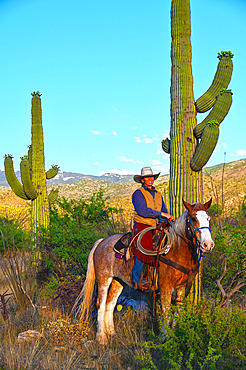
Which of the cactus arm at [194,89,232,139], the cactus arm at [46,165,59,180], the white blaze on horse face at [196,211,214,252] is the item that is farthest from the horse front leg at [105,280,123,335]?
the cactus arm at [46,165,59,180]

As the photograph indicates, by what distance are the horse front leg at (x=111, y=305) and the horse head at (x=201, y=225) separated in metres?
2.11

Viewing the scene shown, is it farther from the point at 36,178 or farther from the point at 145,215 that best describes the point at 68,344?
the point at 36,178

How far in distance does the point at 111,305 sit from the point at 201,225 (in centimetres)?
257

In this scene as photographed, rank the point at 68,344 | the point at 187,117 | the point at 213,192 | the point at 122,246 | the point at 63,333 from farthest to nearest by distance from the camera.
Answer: the point at 213,192 < the point at 187,117 < the point at 122,246 < the point at 63,333 < the point at 68,344

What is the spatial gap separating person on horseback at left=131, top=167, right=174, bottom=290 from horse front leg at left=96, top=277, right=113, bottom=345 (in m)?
0.76

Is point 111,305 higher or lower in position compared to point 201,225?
lower

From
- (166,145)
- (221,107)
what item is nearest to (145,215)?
(166,145)

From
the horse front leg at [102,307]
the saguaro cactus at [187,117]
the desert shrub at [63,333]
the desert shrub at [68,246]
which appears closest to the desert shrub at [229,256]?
the saguaro cactus at [187,117]

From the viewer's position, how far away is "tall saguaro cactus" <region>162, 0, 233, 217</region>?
229 inches

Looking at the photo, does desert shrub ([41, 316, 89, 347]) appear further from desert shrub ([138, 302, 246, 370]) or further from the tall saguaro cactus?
the tall saguaro cactus

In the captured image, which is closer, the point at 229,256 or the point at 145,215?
the point at 145,215

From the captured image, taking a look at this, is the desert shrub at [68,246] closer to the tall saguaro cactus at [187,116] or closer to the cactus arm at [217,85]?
the tall saguaro cactus at [187,116]

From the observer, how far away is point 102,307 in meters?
5.58

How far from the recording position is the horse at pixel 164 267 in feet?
14.1
